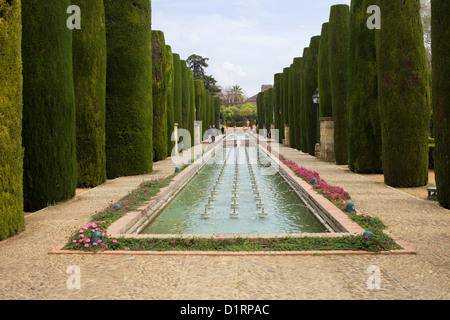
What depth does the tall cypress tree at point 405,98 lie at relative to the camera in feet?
29.6

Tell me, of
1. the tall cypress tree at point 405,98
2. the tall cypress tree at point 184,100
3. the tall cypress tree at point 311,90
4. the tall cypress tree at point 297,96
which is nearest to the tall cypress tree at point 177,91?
the tall cypress tree at point 184,100

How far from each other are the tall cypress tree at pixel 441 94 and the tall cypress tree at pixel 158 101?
1139 centimetres

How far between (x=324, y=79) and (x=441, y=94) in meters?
9.09

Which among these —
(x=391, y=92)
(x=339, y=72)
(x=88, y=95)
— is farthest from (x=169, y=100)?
(x=391, y=92)

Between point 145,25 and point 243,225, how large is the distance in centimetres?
843

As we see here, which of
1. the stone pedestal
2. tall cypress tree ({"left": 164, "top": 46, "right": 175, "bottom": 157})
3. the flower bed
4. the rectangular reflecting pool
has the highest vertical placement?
tall cypress tree ({"left": 164, "top": 46, "right": 175, "bottom": 157})

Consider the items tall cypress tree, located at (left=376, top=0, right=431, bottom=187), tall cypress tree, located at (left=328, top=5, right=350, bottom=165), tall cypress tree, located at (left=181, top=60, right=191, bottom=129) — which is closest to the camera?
tall cypress tree, located at (left=376, top=0, right=431, bottom=187)

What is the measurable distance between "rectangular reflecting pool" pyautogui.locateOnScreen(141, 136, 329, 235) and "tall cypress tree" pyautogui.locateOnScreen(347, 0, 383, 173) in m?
2.59

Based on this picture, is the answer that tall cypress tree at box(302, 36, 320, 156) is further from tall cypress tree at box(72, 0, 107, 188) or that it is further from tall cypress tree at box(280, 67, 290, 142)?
tall cypress tree at box(72, 0, 107, 188)

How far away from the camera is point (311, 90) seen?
61.8 feet

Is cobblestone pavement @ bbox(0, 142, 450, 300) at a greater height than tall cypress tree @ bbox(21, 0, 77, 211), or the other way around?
tall cypress tree @ bbox(21, 0, 77, 211)

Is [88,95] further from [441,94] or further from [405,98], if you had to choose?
[441,94]

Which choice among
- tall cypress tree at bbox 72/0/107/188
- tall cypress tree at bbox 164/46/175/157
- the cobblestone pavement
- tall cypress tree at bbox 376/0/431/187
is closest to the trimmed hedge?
tall cypress tree at bbox 164/46/175/157

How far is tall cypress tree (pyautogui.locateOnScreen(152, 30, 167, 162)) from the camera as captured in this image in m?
16.3
